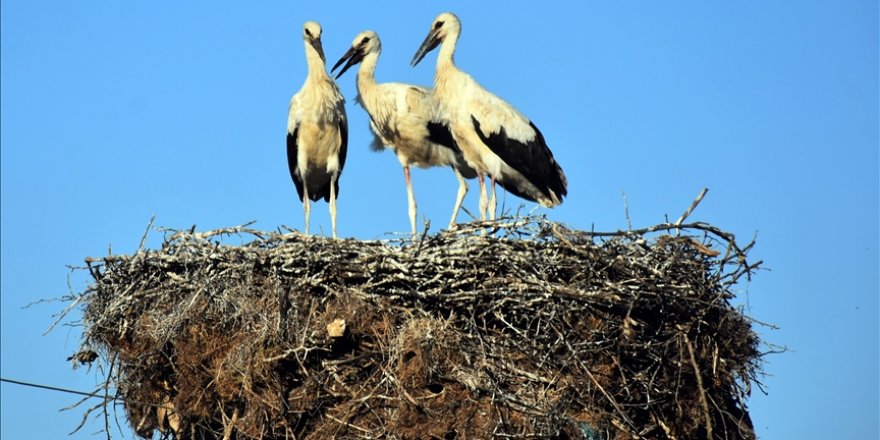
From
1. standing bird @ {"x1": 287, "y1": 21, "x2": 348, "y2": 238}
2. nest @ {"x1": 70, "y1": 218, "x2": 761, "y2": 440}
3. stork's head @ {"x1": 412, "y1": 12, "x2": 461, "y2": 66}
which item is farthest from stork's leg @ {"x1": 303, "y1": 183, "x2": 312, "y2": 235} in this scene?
nest @ {"x1": 70, "y1": 218, "x2": 761, "y2": 440}

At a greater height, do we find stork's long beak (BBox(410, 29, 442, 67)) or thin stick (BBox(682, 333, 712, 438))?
stork's long beak (BBox(410, 29, 442, 67))

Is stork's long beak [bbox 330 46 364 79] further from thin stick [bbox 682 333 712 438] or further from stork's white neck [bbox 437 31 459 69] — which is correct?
thin stick [bbox 682 333 712 438]

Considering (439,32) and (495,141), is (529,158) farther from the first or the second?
(439,32)

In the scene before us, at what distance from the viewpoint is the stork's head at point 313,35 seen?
39.2 ft

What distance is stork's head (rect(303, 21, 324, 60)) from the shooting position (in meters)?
12.0

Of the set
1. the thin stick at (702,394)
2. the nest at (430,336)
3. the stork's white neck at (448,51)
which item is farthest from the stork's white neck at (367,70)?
the thin stick at (702,394)

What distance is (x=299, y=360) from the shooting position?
348 inches

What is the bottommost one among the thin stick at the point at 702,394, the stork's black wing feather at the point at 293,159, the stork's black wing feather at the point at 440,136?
the thin stick at the point at 702,394

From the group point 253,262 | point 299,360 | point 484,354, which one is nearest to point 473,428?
point 484,354

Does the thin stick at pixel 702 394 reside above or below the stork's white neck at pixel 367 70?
below

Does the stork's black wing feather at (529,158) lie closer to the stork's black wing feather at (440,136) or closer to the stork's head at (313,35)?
the stork's black wing feather at (440,136)

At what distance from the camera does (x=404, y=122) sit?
464 inches

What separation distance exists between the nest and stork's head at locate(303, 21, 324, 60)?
2.74m

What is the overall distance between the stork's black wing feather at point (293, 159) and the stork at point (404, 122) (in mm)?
545
